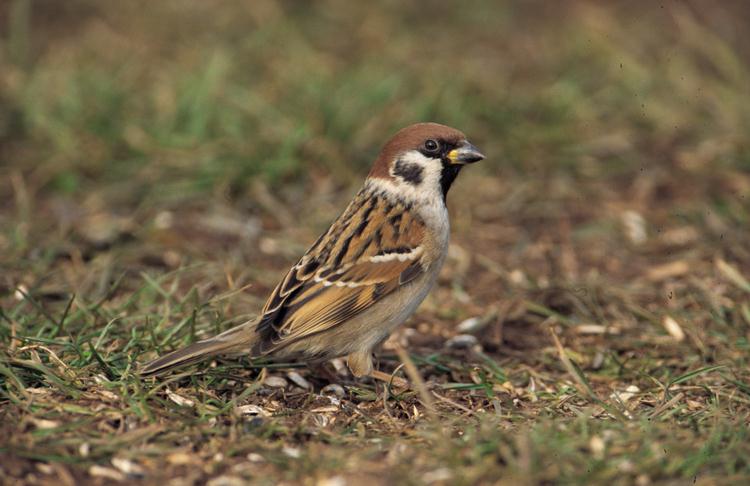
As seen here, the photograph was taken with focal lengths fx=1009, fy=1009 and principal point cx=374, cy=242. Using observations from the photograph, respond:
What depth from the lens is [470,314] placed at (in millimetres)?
5352

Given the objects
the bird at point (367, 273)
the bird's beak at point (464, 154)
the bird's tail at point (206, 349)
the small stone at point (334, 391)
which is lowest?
the small stone at point (334, 391)

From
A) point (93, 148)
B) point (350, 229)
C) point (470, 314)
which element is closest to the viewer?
point (350, 229)

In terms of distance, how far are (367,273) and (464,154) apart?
73cm

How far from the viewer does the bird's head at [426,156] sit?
461cm

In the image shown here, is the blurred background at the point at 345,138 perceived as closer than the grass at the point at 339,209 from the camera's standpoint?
No

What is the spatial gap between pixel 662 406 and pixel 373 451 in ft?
3.94

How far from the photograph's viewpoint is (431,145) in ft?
15.1

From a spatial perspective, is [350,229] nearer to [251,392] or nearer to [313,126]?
[251,392]

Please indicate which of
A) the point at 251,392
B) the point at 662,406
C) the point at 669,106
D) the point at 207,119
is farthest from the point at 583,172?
the point at 251,392

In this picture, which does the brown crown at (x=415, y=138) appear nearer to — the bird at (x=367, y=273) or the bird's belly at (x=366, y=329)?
the bird at (x=367, y=273)

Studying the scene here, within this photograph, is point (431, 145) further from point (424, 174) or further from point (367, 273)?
point (367, 273)

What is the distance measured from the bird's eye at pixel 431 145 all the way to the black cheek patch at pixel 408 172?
Result: 96mm

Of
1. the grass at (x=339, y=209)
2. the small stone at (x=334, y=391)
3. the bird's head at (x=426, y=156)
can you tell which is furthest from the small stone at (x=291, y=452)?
the bird's head at (x=426, y=156)

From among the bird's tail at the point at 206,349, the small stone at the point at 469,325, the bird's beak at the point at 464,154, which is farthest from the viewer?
the small stone at the point at 469,325
